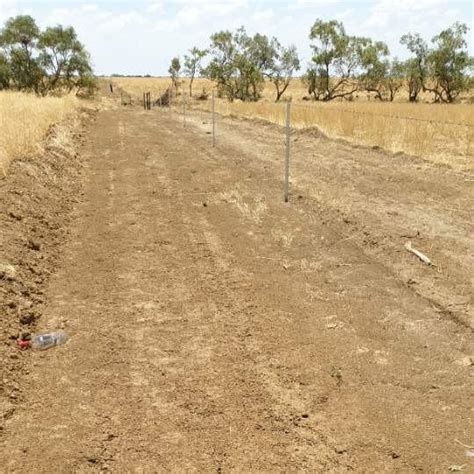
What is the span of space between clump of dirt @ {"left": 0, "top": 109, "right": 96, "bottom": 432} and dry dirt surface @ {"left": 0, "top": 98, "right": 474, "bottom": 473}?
12 centimetres

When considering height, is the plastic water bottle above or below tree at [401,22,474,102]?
below

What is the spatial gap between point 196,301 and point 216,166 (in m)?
Answer: 8.17

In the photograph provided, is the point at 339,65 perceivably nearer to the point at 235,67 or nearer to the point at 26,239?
the point at 235,67

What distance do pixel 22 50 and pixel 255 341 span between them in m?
49.3

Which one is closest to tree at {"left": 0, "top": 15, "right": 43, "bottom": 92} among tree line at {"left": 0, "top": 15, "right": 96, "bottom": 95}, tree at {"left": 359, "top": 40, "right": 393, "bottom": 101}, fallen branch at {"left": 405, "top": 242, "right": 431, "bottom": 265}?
tree line at {"left": 0, "top": 15, "right": 96, "bottom": 95}

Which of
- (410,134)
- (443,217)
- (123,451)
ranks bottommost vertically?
(123,451)

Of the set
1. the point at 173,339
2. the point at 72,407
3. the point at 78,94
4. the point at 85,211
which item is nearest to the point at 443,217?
the point at 173,339

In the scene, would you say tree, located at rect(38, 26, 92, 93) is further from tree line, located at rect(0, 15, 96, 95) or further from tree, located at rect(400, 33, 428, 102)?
tree, located at rect(400, 33, 428, 102)

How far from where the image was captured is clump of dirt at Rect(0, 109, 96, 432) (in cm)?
446

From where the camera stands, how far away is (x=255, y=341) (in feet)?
15.5

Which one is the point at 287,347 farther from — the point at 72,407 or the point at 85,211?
the point at 85,211

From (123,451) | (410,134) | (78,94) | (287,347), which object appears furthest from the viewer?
(78,94)

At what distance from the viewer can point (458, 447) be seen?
3402mm

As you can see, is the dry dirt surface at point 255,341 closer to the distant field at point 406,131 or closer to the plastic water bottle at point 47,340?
the plastic water bottle at point 47,340
